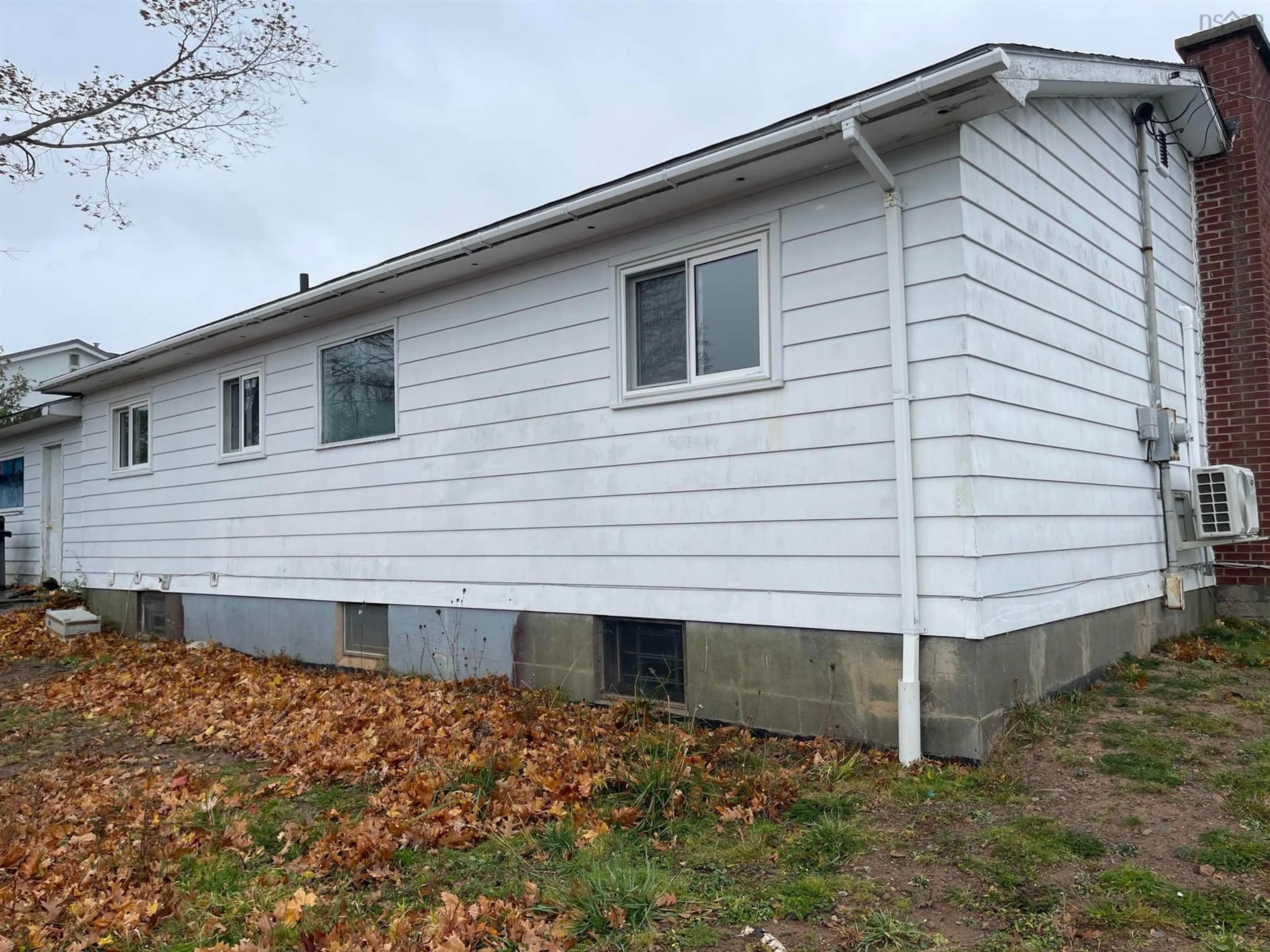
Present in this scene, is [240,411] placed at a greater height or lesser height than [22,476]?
greater

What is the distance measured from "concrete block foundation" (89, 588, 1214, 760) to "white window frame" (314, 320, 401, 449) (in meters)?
1.79

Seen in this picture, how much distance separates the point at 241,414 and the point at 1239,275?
36.6 ft

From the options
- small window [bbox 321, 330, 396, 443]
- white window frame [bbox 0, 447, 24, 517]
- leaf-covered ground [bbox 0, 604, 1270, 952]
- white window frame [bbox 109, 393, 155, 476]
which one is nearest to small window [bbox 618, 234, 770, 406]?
leaf-covered ground [bbox 0, 604, 1270, 952]

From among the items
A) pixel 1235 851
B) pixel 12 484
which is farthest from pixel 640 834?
pixel 12 484

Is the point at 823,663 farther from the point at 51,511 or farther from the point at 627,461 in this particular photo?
the point at 51,511

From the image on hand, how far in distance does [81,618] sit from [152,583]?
4.01 feet

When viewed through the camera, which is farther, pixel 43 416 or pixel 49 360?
pixel 49 360

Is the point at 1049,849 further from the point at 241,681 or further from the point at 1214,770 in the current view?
the point at 241,681

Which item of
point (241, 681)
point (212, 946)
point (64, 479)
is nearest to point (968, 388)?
point (212, 946)

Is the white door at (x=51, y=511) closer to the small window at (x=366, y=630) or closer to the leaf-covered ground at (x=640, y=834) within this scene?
the small window at (x=366, y=630)

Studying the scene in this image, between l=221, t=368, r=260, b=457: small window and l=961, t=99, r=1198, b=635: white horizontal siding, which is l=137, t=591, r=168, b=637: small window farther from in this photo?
l=961, t=99, r=1198, b=635: white horizontal siding

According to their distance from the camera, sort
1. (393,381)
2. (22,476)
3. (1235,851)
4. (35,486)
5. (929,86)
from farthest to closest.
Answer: (22,476) < (35,486) < (393,381) < (929,86) < (1235,851)

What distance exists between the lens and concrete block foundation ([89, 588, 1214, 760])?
499 cm

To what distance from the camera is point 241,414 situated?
1087 cm
